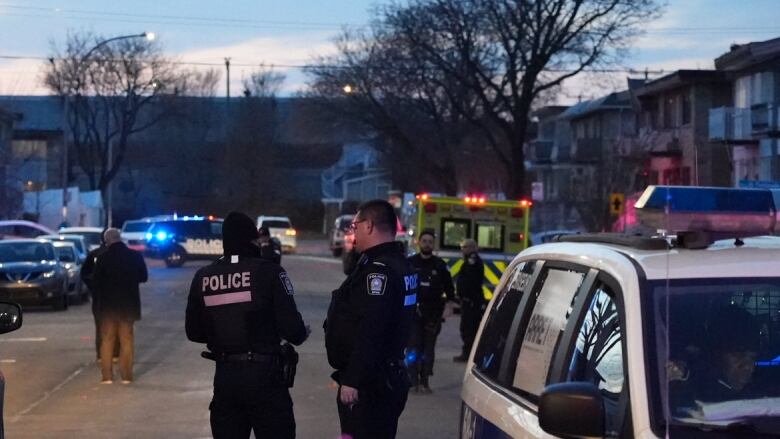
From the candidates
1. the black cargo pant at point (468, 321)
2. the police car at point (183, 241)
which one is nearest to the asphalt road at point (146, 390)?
the black cargo pant at point (468, 321)

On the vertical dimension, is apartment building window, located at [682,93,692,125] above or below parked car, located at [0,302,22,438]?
above

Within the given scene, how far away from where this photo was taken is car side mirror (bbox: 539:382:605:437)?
3842 mm

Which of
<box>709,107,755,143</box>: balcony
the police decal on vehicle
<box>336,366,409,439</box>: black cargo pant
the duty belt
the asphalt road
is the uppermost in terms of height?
<box>709,107,755,143</box>: balcony

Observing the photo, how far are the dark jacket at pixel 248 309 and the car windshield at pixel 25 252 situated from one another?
69.5 feet

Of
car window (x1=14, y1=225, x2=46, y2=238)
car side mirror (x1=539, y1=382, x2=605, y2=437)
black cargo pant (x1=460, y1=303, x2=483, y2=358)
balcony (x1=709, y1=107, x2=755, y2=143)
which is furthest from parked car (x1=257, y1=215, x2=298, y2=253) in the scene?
car side mirror (x1=539, y1=382, x2=605, y2=437)

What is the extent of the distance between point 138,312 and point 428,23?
26.0 meters

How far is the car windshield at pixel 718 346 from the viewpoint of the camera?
407cm

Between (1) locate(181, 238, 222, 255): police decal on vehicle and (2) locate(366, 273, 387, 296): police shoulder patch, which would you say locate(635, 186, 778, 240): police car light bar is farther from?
(1) locate(181, 238, 222, 255): police decal on vehicle

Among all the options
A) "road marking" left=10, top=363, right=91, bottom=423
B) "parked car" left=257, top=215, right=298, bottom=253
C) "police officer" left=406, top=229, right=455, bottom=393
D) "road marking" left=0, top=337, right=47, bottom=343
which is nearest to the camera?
"road marking" left=10, top=363, right=91, bottom=423

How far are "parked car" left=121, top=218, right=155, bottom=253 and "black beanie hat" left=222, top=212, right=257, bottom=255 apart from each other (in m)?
39.9

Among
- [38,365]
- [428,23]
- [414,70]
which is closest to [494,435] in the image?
[38,365]

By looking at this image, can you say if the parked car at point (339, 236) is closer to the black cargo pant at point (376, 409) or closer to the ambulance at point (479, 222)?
the ambulance at point (479, 222)

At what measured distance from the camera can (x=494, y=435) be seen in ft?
17.0

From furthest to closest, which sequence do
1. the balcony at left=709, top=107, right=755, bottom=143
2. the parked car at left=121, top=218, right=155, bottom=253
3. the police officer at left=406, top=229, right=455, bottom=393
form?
the parked car at left=121, top=218, right=155, bottom=253 → the balcony at left=709, top=107, right=755, bottom=143 → the police officer at left=406, top=229, right=455, bottom=393
